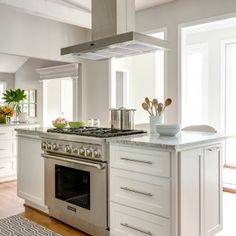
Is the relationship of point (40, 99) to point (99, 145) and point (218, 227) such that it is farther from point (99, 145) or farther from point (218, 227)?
point (218, 227)

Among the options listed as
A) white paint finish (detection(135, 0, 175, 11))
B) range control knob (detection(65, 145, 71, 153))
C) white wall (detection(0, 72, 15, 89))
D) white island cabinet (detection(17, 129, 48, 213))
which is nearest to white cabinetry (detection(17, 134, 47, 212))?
white island cabinet (detection(17, 129, 48, 213))

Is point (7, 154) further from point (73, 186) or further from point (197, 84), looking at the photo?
point (197, 84)

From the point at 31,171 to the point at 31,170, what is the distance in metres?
Result: 0.01

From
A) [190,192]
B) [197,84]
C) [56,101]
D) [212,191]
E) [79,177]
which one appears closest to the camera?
[190,192]

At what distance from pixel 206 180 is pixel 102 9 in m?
1.90

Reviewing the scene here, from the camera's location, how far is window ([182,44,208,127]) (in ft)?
18.3

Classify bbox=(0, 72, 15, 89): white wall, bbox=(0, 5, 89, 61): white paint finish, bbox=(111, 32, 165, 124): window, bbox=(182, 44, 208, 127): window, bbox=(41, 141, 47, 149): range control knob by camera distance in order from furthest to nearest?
bbox=(0, 72, 15, 89): white wall, bbox=(111, 32, 165, 124): window, bbox=(182, 44, 208, 127): window, bbox=(0, 5, 89, 61): white paint finish, bbox=(41, 141, 47, 149): range control knob

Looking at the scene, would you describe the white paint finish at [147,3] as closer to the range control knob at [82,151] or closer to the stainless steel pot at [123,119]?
the stainless steel pot at [123,119]

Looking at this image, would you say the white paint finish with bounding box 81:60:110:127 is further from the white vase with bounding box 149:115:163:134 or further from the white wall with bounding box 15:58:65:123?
the white vase with bounding box 149:115:163:134

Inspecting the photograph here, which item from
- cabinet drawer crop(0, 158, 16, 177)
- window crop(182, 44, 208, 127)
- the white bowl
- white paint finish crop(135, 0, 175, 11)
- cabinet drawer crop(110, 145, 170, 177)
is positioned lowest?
cabinet drawer crop(0, 158, 16, 177)

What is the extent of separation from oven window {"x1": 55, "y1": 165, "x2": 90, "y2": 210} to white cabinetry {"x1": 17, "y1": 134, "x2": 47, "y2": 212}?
366 mm

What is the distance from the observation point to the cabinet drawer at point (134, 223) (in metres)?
2.06

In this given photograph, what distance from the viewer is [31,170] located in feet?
11.1

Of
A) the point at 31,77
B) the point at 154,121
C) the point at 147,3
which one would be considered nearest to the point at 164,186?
the point at 154,121
